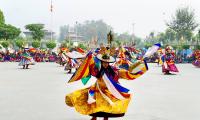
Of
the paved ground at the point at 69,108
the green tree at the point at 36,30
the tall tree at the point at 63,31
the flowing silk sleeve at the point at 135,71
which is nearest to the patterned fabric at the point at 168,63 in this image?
the paved ground at the point at 69,108

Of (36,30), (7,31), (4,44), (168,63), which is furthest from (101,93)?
(36,30)

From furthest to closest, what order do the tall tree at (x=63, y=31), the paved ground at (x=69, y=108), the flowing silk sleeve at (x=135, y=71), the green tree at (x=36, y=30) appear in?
1. the tall tree at (x=63, y=31)
2. the green tree at (x=36, y=30)
3. the paved ground at (x=69, y=108)
4. the flowing silk sleeve at (x=135, y=71)

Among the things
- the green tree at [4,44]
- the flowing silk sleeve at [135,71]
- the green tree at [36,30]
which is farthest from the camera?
the green tree at [36,30]

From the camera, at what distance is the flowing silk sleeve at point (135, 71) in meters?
7.28

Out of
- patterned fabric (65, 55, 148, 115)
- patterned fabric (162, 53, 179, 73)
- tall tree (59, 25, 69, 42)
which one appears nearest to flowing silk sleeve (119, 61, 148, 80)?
patterned fabric (65, 55, 148, 115)

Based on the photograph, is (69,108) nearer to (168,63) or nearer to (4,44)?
(168,63)

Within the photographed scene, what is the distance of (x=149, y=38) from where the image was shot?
111 meters

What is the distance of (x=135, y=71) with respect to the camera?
7.32 meters

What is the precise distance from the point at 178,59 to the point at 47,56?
40.9 ft

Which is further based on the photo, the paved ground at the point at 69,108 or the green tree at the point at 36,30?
the green tree at the point at 36,30

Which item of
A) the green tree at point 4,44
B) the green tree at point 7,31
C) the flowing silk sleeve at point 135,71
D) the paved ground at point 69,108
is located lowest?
the paved ground at point 69,108

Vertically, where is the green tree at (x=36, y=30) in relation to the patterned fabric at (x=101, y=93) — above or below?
above

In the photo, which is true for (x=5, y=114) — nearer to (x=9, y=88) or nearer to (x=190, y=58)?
(x=9, y=88)

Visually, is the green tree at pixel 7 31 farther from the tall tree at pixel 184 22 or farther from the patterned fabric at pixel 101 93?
the patterned fabric at pixel 101 93
